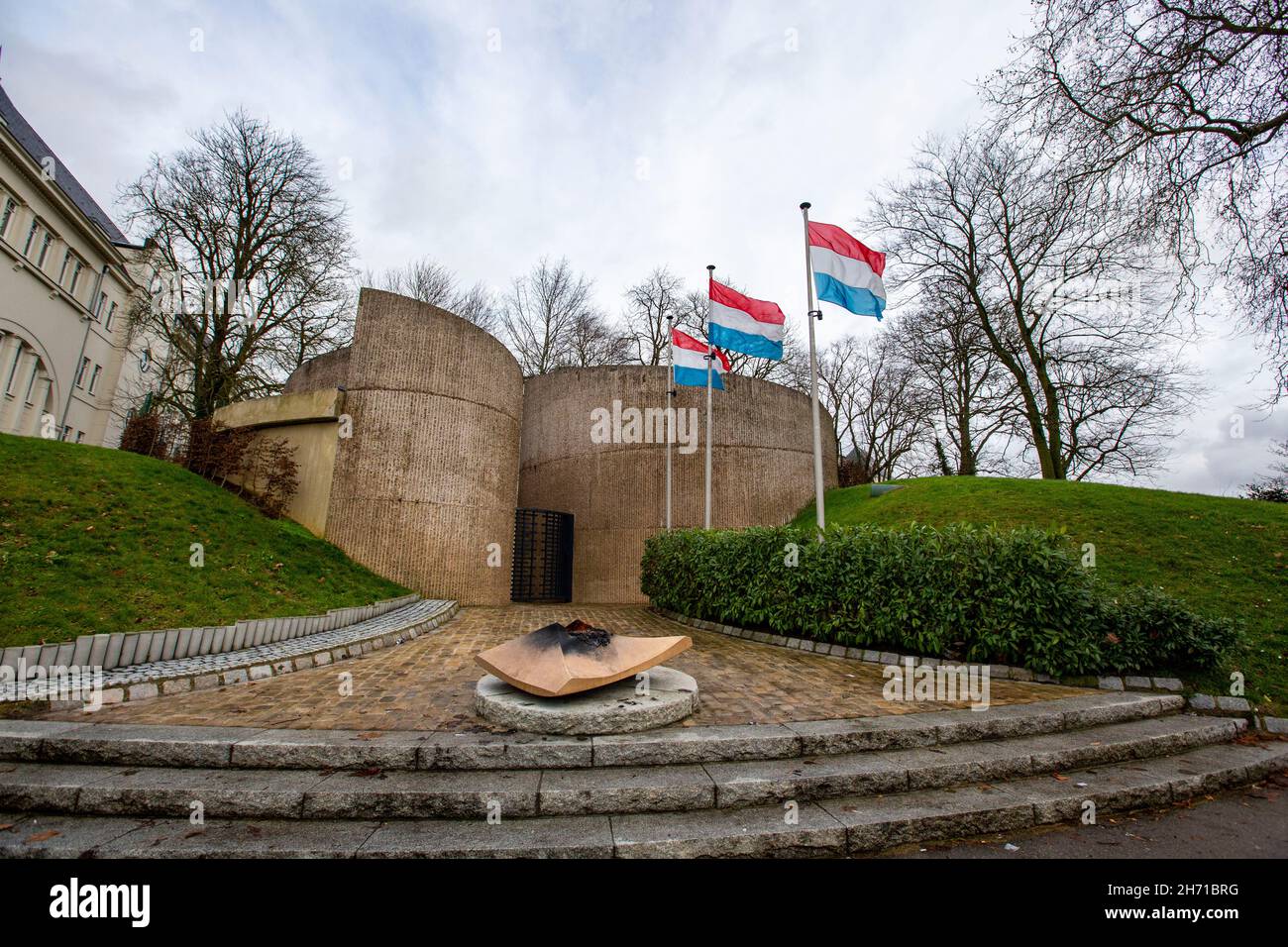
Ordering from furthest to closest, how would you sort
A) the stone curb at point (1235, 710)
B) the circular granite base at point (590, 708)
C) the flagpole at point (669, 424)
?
1. the flagpole at point (669, 424)
2. the stone curb at point (1235, 710)
3. the circular granite base at point (590, 708)

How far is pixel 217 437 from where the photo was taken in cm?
1171

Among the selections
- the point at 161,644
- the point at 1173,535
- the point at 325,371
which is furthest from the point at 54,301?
the point at 1173,535

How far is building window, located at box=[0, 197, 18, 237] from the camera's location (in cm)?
1770

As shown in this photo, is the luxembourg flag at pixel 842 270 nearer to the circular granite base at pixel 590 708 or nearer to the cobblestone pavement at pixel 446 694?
the cobblestone pavement at pixel 446 694

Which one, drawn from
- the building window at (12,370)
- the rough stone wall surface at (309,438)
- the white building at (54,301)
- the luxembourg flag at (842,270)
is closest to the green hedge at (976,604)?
the luxembourg flag at (842,270)

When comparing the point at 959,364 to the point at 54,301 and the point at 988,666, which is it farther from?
the point at 54,301

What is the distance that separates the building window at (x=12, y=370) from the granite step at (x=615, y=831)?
24.4 meters

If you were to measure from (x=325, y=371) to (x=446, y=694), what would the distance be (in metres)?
10.6

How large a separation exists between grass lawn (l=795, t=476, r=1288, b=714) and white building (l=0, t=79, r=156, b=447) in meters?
23.3

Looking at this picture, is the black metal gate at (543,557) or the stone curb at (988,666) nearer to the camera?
the stone curb at (988,666)

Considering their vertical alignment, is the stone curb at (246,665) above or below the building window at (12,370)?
below

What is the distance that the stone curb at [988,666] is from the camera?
18.4 feet
